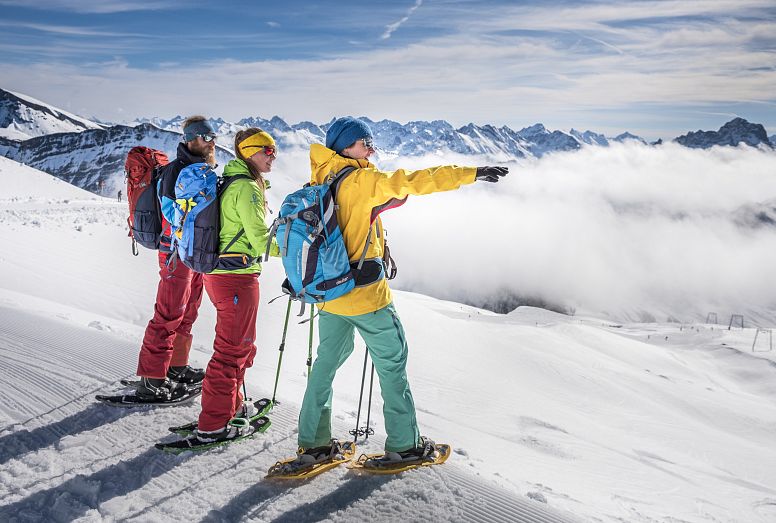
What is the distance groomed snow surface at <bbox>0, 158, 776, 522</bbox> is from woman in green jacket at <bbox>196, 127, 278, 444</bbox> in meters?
0.38

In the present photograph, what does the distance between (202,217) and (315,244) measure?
45.1 inches

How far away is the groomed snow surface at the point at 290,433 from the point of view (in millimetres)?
3479

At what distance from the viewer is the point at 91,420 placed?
4.40m

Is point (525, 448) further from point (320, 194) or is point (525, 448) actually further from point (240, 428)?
point (320, 194)

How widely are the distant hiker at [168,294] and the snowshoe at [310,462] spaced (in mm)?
1776

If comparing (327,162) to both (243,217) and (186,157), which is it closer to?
(243,217)

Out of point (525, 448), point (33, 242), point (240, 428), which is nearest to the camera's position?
point (240, 428)

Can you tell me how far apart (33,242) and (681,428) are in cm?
2571

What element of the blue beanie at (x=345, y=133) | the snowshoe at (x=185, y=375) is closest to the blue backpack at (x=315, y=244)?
the blue beanie at (x=345, y=133)

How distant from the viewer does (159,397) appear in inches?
189

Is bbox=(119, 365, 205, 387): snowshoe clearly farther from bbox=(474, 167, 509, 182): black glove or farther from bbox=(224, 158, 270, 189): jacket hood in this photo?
bbox=(474, 167, 509, 182): black glove

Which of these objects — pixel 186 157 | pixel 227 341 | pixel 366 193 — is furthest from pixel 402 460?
pixel 186 157

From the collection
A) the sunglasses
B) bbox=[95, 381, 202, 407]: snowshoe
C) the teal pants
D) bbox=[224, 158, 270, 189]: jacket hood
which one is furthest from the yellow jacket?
bbox=[95, 381, 202, 407]: snowshoe

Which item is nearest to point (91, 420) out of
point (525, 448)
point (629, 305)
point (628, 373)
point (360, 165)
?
point (360, 165)
